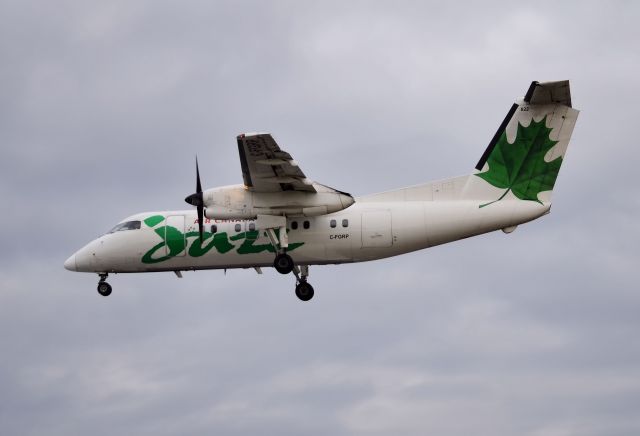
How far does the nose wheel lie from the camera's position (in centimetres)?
4419

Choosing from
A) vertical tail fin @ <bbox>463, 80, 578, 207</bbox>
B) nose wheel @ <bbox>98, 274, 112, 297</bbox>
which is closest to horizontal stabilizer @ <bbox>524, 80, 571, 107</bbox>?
vertical tail fin @ <bbox>463, 80, 578, 207</bbox>

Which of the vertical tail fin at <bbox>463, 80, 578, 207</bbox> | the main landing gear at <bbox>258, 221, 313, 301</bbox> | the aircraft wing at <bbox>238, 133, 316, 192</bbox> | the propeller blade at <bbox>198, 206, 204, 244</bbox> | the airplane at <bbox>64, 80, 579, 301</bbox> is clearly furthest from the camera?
the propeller blade at <bbox>198, 206, 204, 244</bbox>

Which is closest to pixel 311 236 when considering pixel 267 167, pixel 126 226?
pixel 267 167

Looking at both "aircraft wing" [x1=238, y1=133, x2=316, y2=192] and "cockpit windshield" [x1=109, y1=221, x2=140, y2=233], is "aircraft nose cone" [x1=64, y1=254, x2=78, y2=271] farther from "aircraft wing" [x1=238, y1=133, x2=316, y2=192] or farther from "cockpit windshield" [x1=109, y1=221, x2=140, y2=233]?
"aircraft wing" [x1=238, y1=133, x2=316, y2=192]

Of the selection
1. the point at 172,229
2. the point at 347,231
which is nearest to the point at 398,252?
the point at 347,231

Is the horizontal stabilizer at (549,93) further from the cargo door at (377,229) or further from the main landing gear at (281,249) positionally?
the main landing gear at (281,249)

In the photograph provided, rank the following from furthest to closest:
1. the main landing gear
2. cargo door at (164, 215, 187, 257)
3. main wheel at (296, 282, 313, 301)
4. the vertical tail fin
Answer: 1. main wheel at (296, 282, 313, 301)
2. cargo door at (164, 215, 187, 257)
3. the main landing gear
4. the vertical tail fin

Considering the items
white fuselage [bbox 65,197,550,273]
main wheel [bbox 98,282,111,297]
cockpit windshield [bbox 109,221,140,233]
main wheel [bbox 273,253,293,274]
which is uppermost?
cockpit windshield [bbox 109,221,140,233]

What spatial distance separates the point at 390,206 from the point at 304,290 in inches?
168

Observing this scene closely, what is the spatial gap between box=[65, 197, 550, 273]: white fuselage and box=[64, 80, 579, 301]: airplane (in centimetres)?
3

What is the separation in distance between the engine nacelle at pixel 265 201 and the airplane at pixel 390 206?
0.10 ft

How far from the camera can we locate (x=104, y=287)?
145ft

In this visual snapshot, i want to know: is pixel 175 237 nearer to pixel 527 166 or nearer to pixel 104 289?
pixel 104 289

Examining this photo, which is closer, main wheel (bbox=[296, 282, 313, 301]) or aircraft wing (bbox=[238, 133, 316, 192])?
aircraft wing (bbox=[238, 133, 316, 192])
